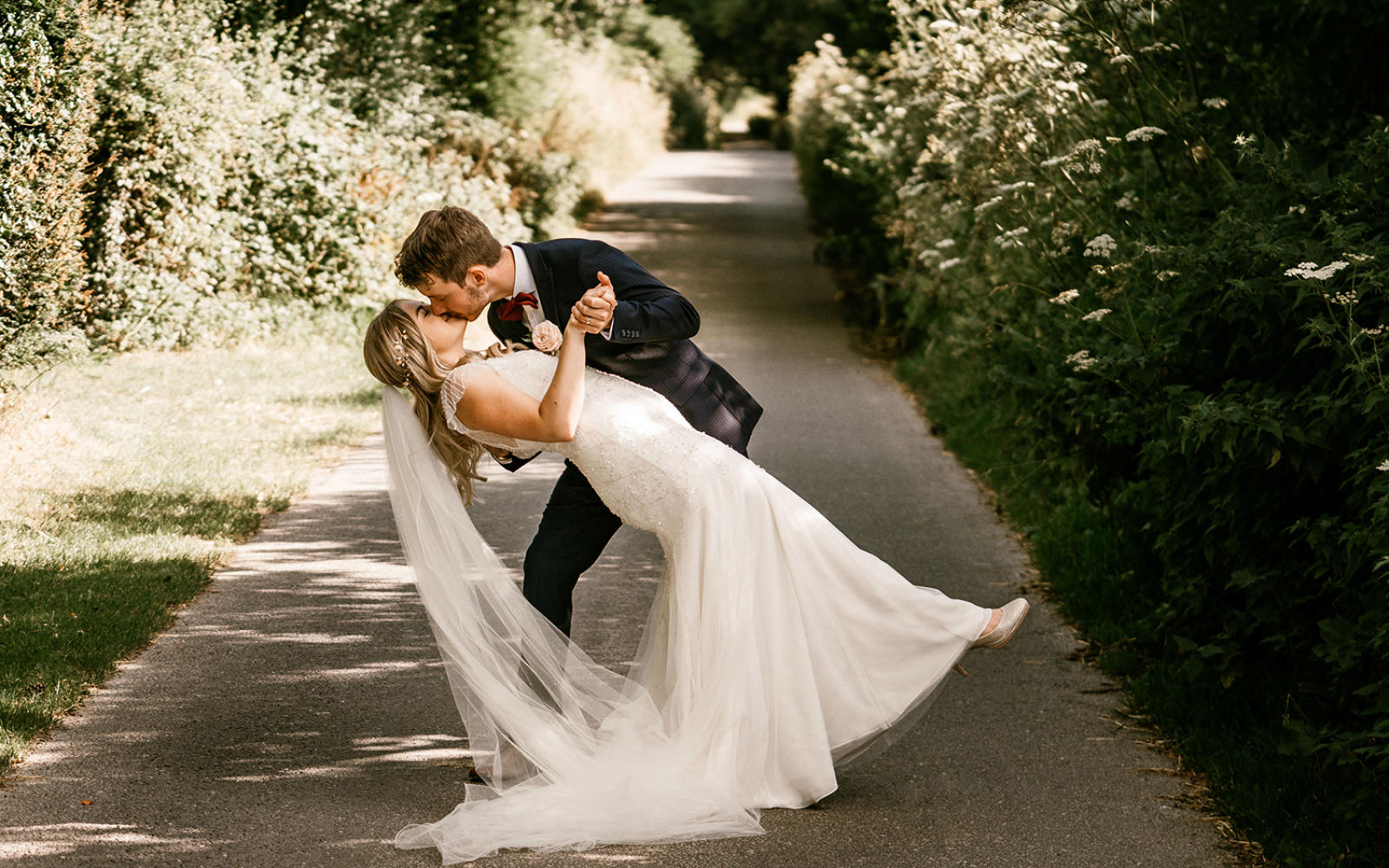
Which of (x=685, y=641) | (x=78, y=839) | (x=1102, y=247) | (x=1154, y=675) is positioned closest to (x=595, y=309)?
(x=685, y=641)

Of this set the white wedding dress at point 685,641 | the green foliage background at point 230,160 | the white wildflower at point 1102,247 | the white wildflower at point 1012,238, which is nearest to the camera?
the white wedding dress at point 685,641

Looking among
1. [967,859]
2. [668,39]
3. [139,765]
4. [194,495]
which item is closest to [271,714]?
[139,765]

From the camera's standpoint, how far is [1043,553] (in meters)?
7.15

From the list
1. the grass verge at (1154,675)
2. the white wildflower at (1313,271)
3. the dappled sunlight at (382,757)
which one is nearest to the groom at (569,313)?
the dappled sunlight at (382,757)

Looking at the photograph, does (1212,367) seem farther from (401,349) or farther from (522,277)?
(401,349)

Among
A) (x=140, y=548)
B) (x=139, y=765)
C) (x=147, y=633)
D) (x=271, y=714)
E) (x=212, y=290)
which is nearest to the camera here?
(x=139, y=765)

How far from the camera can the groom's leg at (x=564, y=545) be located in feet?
14.5

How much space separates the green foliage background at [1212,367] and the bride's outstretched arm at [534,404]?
77.2 inches

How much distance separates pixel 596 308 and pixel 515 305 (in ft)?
1.50

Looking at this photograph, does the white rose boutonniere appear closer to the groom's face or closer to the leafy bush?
the groom's face

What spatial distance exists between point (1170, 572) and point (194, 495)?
5.43 metres

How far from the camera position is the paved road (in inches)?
158

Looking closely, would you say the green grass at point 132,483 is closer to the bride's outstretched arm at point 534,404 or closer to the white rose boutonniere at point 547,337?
the bride's outstretched arm at point 534,404

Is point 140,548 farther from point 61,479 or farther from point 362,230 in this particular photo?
point 362,230
